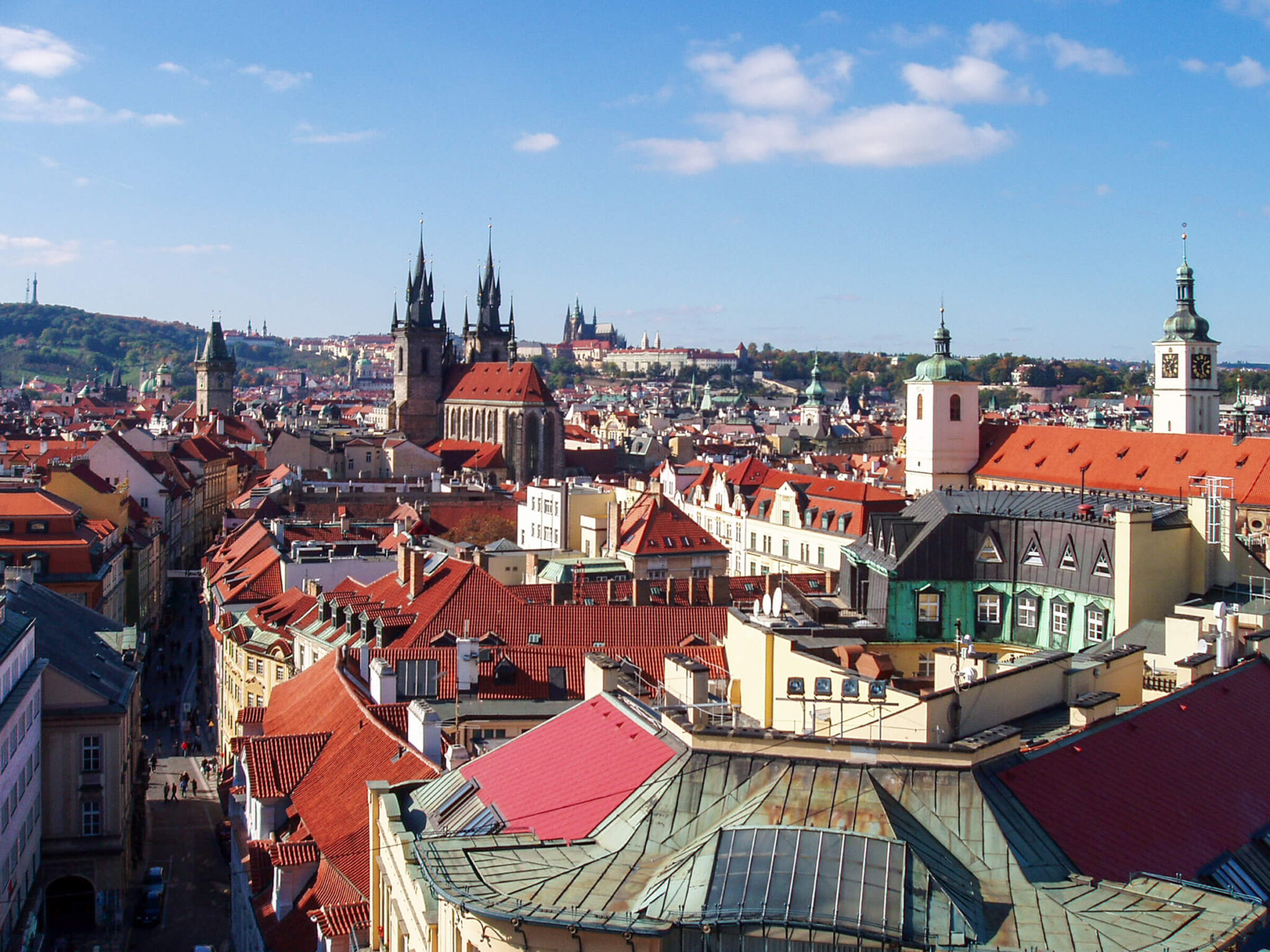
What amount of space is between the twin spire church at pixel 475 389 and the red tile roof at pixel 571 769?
354ft

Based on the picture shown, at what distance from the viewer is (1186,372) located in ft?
310

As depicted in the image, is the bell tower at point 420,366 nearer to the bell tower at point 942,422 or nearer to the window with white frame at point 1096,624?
the bell tower at point 942,422

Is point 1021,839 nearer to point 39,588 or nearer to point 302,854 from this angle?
point 302,854

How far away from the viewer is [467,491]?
90375 mm

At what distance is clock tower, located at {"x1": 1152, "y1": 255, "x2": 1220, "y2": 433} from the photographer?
9469 centimetres

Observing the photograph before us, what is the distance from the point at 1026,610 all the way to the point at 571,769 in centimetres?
1808

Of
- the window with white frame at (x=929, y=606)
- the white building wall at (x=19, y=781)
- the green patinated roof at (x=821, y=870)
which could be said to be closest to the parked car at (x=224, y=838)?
the white building wall at (x=19, y=781)

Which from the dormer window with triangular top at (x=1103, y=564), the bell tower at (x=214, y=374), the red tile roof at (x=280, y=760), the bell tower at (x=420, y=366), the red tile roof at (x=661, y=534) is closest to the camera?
the red tile roof at (x=280, y=760)

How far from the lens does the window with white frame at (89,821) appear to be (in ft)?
116

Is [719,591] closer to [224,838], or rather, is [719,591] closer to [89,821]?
[224,838]

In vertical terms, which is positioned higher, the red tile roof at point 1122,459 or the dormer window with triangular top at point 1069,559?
the red tile roof at point 1122,459

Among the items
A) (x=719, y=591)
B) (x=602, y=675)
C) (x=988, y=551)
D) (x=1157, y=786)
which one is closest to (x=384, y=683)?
(x=602, y=675)

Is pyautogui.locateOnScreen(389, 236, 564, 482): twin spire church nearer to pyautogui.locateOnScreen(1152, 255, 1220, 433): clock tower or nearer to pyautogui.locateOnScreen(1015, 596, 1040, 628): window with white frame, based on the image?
pyautogui.locateOnScreen(1152, 255, 1220, 433): clock tower

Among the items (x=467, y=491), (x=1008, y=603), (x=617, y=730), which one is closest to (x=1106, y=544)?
(x=1008, y=603)
